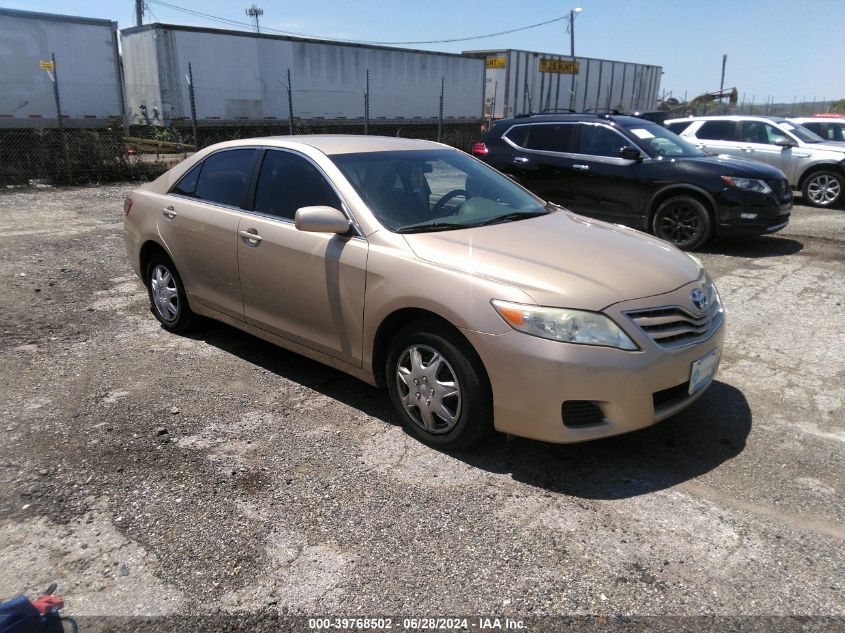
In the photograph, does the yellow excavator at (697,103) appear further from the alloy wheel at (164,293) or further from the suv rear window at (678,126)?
the alloy wheel at (164,293)

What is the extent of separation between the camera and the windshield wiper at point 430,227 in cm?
373

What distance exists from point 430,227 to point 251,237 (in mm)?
1287

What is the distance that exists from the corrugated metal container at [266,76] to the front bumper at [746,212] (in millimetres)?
15035

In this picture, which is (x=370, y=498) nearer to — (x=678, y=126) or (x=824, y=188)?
(x=824, y=188)

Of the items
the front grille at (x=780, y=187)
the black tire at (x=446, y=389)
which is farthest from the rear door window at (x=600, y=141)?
the black tire at (x=446, y=389)

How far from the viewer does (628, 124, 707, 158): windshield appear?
8.83 m

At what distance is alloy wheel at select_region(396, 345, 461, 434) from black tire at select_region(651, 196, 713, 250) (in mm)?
6026

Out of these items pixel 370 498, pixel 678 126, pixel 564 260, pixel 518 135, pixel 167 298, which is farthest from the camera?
pixel 678 126

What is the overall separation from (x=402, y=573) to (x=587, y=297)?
151cm

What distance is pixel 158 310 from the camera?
5473mm

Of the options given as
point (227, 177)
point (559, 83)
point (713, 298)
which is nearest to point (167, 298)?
point (227, 177)

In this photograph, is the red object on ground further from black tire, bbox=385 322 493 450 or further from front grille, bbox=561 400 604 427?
front grille, bbox=561 400 604 427

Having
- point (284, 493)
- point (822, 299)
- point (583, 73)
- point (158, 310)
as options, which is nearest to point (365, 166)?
point (284, 493)

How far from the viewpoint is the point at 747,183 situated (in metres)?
8.27
